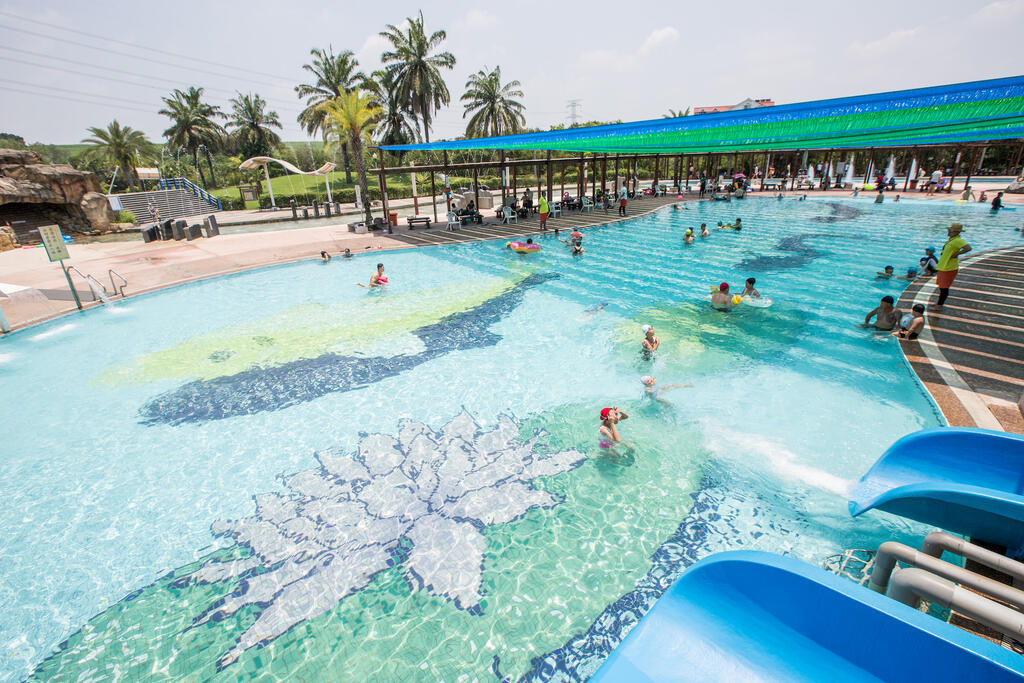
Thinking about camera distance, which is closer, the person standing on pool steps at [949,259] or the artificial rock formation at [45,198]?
the person standing on pool steps at [949,259]

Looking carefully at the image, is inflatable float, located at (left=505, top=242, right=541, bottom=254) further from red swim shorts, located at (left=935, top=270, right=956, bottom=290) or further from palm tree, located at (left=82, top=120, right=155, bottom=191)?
palm tree, located at (left=82, top=120, right=155, bottom=191)

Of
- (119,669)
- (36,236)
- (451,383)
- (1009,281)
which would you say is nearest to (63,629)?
(119,669)

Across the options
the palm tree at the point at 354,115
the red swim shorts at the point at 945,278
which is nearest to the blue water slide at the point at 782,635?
the red swim shorts at the point at 945,278

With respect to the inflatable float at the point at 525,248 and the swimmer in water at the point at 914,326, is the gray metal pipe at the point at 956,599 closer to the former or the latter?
the swimmer in water at the point at 914,326

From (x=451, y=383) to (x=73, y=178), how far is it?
30303mm

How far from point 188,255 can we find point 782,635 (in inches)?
913

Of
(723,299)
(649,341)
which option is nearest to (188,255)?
(649,341)

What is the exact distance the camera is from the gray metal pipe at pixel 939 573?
79.7 inches

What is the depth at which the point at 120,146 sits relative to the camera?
36.8m

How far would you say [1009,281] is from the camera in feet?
35.3

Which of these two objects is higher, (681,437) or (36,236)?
(36,236)

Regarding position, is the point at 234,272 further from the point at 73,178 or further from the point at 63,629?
the point at 73,178

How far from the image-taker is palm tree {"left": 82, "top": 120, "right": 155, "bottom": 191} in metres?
36.2

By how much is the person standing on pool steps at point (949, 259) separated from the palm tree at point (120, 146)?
50039 mm
